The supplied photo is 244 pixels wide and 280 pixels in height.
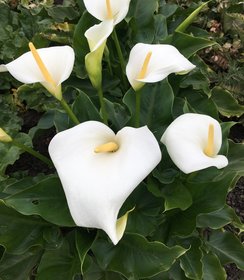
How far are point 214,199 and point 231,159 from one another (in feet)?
0.88

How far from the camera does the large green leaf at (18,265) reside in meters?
1.31

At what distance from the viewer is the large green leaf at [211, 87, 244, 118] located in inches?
68.9

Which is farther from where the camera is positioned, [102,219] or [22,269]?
[22,269]

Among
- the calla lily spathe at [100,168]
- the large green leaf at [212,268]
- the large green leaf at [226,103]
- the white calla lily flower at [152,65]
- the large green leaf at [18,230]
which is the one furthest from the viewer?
the large green leaf at [226,103]

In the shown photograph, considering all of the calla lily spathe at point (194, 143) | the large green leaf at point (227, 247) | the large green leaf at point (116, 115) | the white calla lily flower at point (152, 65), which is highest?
the white calla lily flower at point (152, 65)

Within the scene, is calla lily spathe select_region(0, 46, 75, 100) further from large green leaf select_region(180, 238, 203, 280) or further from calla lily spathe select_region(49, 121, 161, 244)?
large green leaf select_region(180, 238, 203, 280)

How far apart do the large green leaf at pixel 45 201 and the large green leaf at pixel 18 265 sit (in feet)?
0.69

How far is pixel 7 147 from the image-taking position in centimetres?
155

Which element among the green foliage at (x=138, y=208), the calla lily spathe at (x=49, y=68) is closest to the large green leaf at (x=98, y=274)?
the green foliage at (x=138, y=208)

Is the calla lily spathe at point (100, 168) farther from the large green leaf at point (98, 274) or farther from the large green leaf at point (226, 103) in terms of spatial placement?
the large green leaf at point (226, 103)

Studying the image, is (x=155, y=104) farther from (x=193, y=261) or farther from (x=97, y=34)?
(x=193, y=261)

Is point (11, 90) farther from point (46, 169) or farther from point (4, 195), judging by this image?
point (4, 195)

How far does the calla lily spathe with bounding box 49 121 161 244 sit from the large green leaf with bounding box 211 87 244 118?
90cm

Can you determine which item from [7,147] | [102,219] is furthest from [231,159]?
[7,147]
